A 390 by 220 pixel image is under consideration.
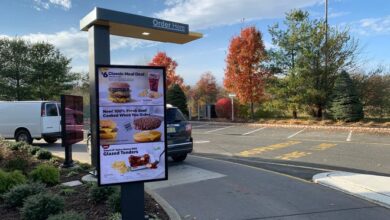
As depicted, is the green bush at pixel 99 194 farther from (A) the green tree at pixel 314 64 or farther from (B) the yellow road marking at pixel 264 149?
(A) the green tree at pixel 314 64

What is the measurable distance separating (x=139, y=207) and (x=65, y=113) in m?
5.40

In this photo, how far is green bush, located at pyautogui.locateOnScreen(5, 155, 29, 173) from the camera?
27.4 ft

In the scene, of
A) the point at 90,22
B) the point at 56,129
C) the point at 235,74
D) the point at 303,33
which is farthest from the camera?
the point at 235,74

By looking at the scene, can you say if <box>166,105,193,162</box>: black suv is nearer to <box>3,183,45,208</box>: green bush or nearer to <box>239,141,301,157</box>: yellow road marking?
<box>239,141,301,157</box>: yellow road marking

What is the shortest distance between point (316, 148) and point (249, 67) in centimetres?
1398

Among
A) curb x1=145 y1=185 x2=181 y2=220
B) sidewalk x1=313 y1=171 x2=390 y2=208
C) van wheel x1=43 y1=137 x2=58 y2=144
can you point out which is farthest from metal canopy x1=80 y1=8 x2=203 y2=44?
van wheel x1=43 y1=137 x2=58 y2=144

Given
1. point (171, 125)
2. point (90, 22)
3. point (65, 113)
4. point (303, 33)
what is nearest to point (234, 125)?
point (303, 33)

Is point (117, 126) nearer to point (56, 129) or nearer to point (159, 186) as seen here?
point (159, 186)

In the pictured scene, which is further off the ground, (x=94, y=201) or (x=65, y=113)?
(x=65, y=113)

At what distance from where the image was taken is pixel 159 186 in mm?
8164

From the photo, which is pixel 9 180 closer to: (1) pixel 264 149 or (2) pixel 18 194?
(2) pixel 18 194

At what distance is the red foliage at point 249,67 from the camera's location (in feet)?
90.5

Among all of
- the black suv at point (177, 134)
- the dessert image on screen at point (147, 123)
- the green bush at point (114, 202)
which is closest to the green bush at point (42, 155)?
the black suv at point (177, 134)

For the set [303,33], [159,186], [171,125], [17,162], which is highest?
[303,33]
